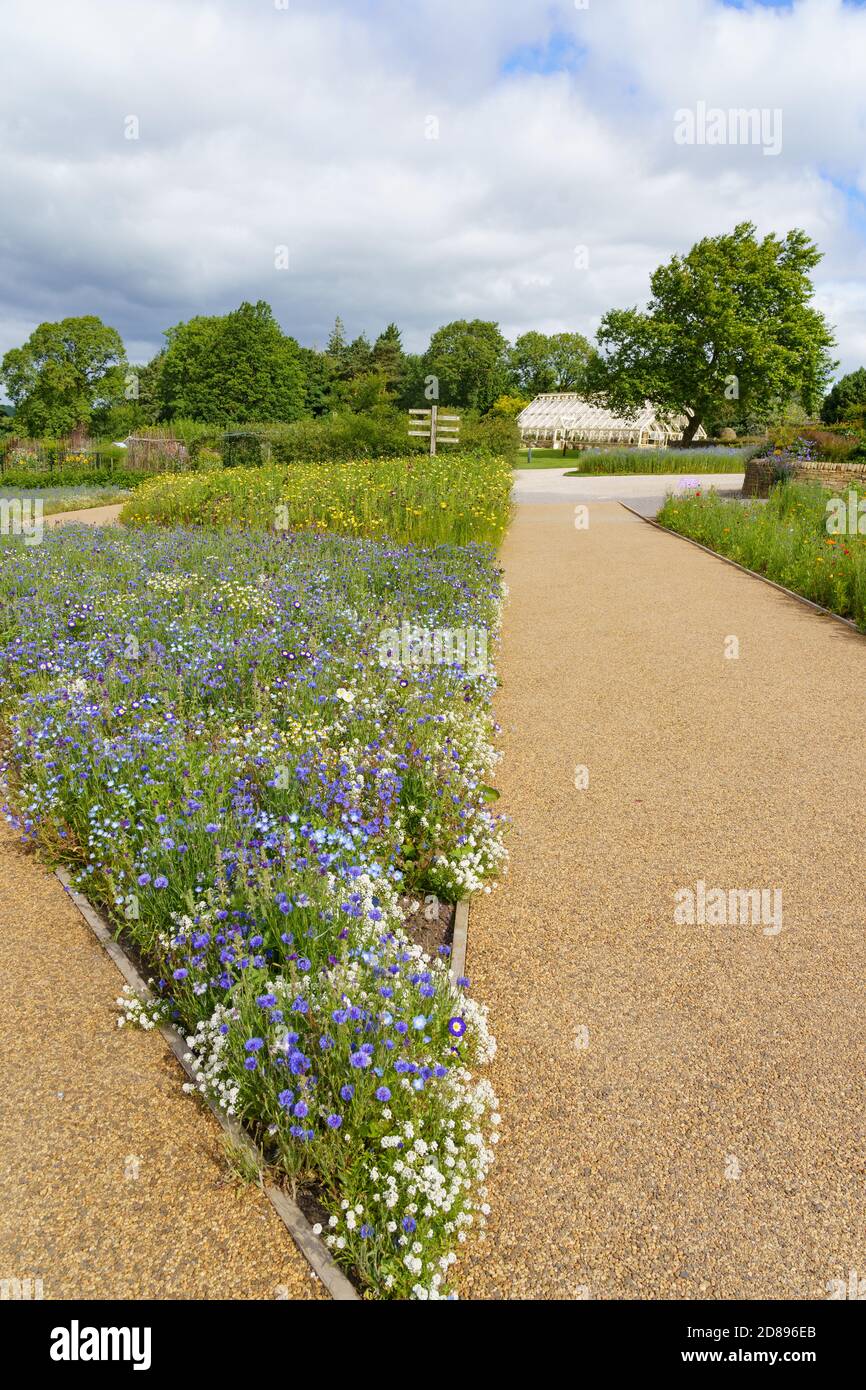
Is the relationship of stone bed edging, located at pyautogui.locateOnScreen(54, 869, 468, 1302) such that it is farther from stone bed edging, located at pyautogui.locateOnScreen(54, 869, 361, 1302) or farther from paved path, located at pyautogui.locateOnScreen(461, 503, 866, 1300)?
paved path, located at pyautogui.locateOnScreen(461, 503, 866, 1300)

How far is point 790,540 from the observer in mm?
12180

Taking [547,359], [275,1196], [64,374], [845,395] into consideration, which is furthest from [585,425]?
[275,1196]

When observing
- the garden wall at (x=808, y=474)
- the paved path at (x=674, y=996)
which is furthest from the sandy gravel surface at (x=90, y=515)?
the garden wall at (x=808, y=474)

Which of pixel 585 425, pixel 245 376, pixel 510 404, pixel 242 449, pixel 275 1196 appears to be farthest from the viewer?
pixel 510 404

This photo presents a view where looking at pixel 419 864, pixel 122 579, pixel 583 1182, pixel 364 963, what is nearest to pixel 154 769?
pixel 419 864

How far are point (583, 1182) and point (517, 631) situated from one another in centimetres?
702

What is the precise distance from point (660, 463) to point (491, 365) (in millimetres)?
42097

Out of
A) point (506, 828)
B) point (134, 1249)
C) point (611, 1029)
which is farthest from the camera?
point (506, 828)

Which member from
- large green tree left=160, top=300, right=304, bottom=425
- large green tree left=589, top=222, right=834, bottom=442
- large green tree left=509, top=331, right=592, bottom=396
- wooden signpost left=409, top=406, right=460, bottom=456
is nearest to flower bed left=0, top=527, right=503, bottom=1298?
wooden signpost left=409, top=406, right=460, bottom=456

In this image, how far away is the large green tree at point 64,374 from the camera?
63.2 m

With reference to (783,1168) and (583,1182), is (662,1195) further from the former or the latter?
(783,1168)

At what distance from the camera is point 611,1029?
320 cm

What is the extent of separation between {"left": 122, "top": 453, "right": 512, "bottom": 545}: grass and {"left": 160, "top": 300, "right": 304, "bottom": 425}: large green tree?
155 feet

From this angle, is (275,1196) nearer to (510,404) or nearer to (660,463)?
(660,463)
